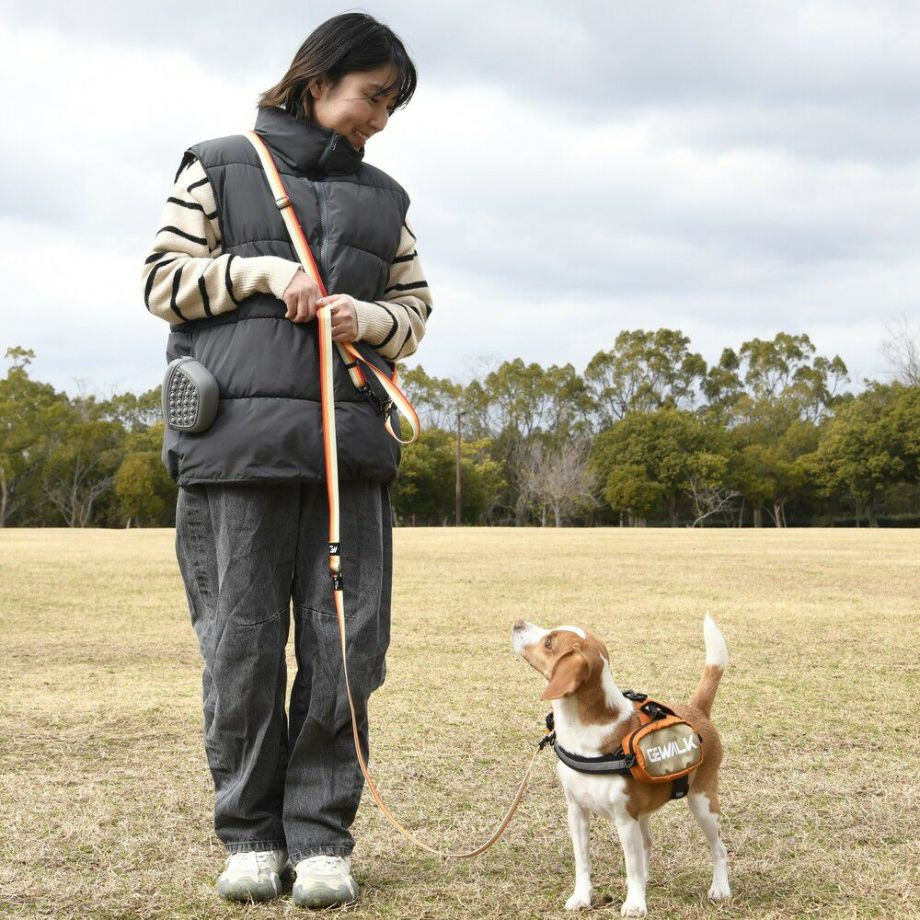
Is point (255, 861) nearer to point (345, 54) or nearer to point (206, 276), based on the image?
point (206, 276)

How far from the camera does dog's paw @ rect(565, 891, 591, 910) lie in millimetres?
2527

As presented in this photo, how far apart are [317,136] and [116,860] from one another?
6.66 feet

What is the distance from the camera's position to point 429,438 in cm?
5162

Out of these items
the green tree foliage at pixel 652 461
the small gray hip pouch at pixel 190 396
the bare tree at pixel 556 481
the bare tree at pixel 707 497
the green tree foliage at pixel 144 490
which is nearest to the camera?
the small gray hip pouch at pixel 190 396

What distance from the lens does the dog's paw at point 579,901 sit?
2527mm

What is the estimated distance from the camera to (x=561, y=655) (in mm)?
2520

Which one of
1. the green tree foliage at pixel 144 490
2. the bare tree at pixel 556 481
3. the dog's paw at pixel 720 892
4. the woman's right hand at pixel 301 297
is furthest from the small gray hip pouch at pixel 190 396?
the bare tree at pixel 556 481

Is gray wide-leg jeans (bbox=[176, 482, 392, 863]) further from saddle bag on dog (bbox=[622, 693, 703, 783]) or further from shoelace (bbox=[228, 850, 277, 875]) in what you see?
saddle bag on dog (bbox=[622, 693, 703, 783])

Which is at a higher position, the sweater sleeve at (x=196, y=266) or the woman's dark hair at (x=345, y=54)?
the woman's dark hair at (x=345, y=54)

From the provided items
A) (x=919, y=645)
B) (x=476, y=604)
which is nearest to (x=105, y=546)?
(x=476, y=604)

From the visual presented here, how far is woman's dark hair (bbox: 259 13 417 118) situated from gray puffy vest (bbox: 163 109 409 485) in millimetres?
100

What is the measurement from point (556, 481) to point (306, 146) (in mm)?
51023

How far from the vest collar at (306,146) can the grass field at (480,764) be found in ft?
6.02

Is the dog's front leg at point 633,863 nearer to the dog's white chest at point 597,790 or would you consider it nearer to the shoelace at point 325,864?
the dog's white chest at point 597,790
